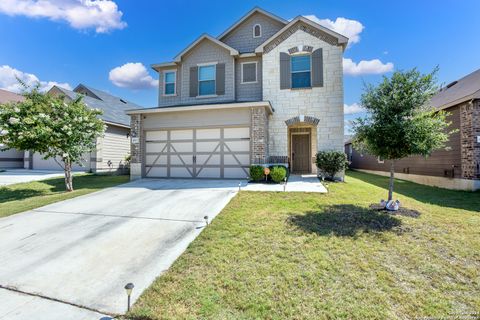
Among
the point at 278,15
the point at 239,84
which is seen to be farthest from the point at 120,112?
the point at 278,15

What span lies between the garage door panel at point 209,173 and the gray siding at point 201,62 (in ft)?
14.3

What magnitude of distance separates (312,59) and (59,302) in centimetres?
1302

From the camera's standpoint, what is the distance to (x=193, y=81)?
1366cm

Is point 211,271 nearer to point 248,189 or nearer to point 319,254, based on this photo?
point 319,254

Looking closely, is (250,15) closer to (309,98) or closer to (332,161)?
(309,98)

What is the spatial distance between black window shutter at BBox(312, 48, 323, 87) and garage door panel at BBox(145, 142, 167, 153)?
8.46 meters

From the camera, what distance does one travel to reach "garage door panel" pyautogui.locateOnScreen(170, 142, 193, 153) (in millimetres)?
11312

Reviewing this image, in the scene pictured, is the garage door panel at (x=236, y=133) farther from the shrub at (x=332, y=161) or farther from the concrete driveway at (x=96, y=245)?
the concrete driveway at (x=96, y=245)

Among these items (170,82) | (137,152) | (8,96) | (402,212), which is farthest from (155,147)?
(8,96)

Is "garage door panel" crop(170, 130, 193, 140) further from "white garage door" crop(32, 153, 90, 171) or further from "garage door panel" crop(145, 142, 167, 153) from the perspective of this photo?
"white garage door" crop(32, 153, 90, 171)

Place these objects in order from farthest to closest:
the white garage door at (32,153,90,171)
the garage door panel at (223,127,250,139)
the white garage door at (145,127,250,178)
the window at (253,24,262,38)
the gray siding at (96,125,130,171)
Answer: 1. the white garage door at (32,153,90,171)
2. the gray siding at (96,125,130,171)
3. the window at (253,24,262,38)
4. the white garage door at (145,127,250,178)
5. the garage door panel at (223,127,250,139)

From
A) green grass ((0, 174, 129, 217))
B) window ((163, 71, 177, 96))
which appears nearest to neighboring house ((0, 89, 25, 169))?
green grass ((0, 174, 129, 217))

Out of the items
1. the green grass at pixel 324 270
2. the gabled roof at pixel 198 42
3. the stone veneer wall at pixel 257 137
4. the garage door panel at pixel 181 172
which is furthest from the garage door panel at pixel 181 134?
the green grass at pixel 324 270

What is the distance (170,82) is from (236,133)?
6616 millimetres
